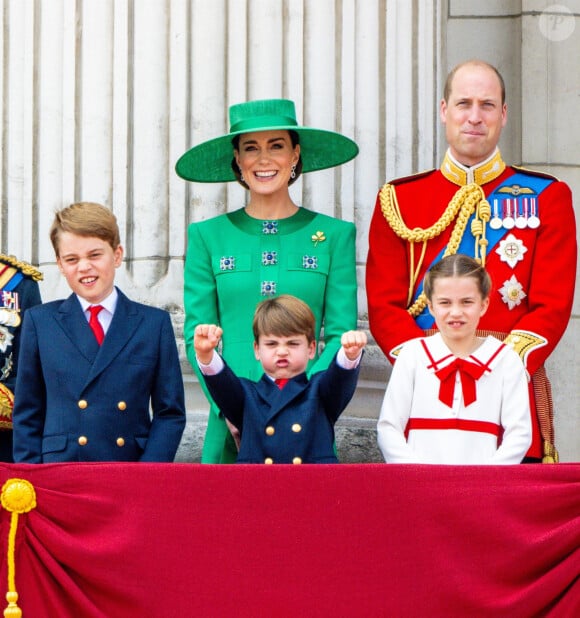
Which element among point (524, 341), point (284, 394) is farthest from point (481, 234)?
point (284, 394)

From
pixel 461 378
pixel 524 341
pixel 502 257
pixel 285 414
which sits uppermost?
pixel 502 257

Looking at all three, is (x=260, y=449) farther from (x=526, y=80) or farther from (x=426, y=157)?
(x=526, y=80)

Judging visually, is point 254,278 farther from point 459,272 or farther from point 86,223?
point 459,272

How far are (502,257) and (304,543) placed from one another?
150cm

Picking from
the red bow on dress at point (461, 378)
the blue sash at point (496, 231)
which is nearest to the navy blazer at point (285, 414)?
the red bow on dress at point (461, 378)

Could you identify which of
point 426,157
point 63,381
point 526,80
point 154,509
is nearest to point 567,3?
point 526,80

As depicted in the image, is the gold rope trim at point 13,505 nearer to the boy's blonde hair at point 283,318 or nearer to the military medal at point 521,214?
the boy's blonde hair at point 283,318

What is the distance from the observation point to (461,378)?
4.91 meters

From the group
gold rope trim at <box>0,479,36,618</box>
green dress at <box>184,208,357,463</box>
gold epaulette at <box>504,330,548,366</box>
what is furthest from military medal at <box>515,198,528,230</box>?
gold rope trim at <box>0,479,36,618</box>

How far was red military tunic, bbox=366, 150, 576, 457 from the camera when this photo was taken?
5.27 m

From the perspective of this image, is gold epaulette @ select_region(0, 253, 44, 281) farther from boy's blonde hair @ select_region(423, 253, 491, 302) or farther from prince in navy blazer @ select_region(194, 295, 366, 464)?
boy's blonde hair @ select_region(423, 253, 491, 302)

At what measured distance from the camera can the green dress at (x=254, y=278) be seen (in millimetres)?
5410

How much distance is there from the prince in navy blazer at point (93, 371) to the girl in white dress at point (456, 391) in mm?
694

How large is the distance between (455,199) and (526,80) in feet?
6.55
